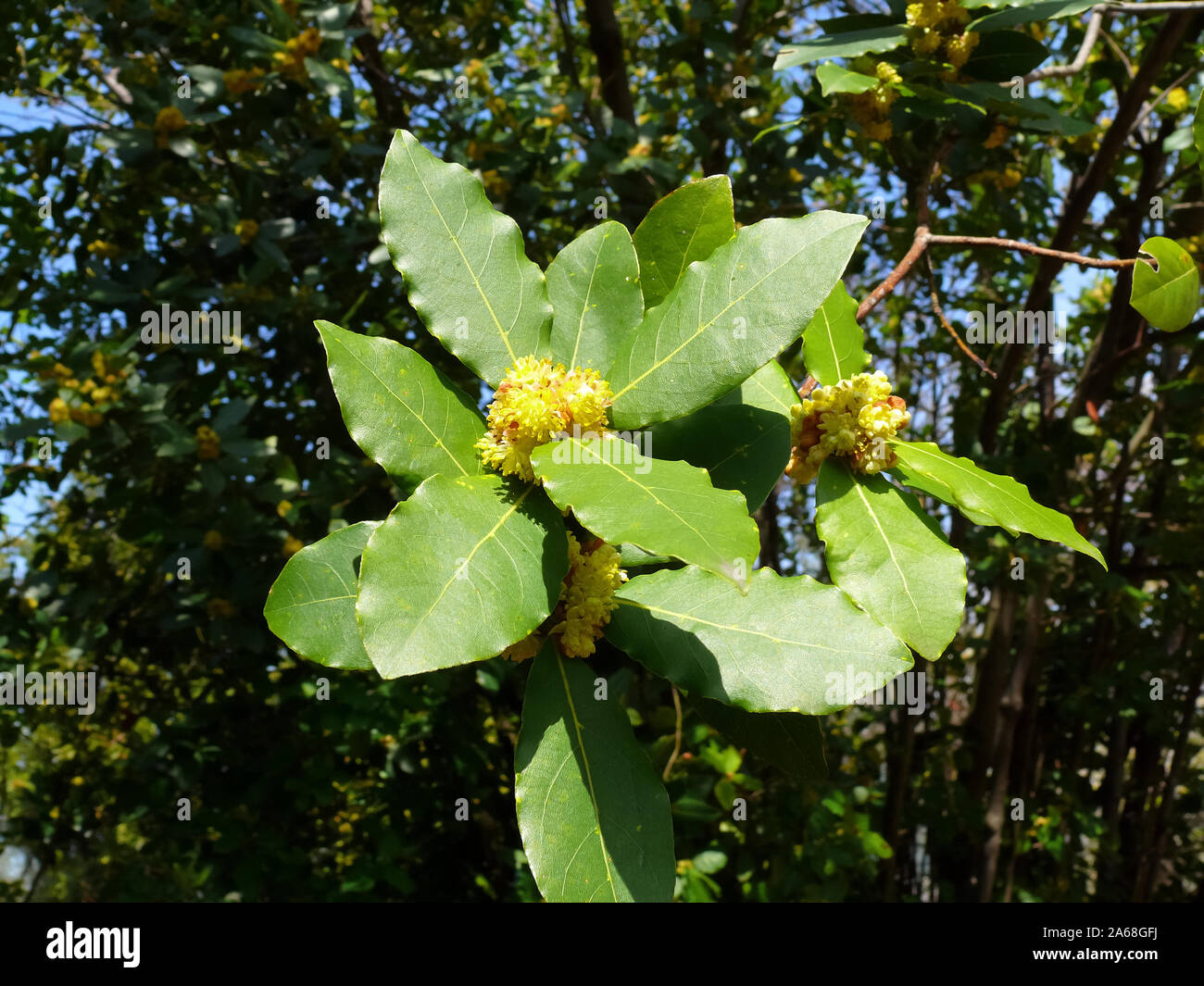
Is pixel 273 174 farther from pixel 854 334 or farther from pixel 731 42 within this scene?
pixel 854 334

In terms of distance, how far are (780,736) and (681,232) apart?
1.97 ft

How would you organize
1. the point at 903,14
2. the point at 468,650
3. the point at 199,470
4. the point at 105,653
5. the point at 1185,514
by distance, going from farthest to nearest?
the point at 1185,514 < the point at 105,653 < the point at 199,470 < the point at 903,14 < the point at 468,650

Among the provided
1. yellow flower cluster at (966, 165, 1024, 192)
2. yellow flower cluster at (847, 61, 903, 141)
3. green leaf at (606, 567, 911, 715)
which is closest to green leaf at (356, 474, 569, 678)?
green leaf at (606, 567, 911, 715)

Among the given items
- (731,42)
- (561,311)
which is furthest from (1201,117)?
(731,42)

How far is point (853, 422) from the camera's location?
100cm

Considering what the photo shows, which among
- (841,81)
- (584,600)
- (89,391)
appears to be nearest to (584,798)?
(584,600)

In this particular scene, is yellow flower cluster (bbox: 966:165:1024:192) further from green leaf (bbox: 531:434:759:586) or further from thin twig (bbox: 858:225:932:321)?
green leaf (bbox: 531:434:759:586)

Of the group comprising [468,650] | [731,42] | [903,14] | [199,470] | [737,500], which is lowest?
[468,650]

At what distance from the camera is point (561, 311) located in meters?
1.00

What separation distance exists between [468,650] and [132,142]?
2287mm

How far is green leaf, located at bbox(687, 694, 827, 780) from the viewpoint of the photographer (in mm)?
1075

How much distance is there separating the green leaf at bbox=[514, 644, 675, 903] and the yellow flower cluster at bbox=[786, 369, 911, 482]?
0.36 metres

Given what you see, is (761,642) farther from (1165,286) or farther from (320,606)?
(1165,286)

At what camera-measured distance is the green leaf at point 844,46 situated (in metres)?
1.41
